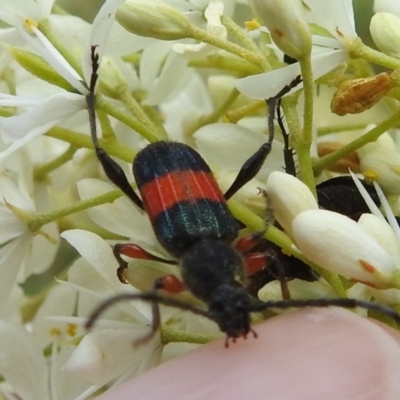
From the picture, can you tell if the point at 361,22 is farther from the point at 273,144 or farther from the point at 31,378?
the point at 31,378

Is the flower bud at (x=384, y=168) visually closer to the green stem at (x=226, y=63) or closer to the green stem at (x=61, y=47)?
the green stem at (x=226, y=63)

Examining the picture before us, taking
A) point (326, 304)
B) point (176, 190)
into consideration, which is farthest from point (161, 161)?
point (326, 304)

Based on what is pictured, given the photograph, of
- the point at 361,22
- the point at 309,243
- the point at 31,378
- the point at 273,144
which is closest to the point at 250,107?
the point at 273,144

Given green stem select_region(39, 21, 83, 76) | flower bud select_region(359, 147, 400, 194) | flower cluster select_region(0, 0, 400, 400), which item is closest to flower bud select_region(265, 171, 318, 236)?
flower cluster select_region(0, 0, 400, 400)

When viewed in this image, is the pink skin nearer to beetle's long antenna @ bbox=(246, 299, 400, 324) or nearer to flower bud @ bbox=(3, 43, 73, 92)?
beetle's long antenna @ bbox=(246, 299, 400, 324)

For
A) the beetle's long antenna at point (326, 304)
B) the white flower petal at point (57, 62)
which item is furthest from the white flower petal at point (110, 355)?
the white flower petal at point (57, 62)

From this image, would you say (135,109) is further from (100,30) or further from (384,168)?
(384,168)

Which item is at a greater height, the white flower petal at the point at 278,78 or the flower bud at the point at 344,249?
the white flower petal at the point at 278,78
